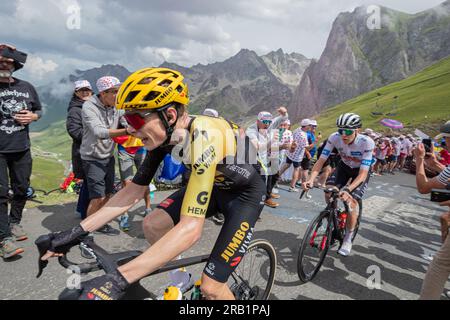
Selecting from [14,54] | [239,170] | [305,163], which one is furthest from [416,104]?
[14,54]

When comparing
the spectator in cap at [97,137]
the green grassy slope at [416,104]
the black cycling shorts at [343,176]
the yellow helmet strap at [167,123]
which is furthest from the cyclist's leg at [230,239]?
the green grassy slope at [416,104]

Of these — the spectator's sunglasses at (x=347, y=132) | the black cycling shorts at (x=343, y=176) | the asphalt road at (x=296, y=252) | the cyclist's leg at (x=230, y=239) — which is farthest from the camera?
the black cycling shorts at (x=343, y=176)

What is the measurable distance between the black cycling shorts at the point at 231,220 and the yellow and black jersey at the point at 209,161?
0.11 metres

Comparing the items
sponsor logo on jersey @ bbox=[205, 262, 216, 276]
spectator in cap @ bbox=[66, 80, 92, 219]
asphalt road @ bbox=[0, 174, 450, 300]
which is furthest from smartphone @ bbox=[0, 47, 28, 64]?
sponsor logo on jersey @ bbox=[205, 262, 216, 276]

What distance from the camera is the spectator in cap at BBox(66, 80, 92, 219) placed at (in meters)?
5.39

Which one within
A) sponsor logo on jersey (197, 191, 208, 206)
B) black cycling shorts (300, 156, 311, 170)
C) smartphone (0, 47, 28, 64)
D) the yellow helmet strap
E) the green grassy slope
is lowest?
black cycling shorts (300, 156, 311, 170)

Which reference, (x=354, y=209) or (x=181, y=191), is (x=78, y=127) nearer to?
(x=181, y=191)

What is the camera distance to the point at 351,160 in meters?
5.47

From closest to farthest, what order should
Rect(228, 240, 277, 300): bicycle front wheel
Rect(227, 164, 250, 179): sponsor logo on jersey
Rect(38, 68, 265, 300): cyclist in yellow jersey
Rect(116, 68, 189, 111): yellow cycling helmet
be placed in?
Rect(38, 68, 265, 300): cyclist in yellow jersey → Rect(116, 68, 189, 111): yellow cycling helmet → Rect(227, 164, 250, 179): sponsor logo on jersey → Rect(228, 240, 277, 300): bicycle front wheel

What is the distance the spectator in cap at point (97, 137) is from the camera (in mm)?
4734

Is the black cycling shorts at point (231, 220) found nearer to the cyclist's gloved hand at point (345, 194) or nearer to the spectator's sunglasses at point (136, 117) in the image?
the spectator's sunglasses at point (136, 117)

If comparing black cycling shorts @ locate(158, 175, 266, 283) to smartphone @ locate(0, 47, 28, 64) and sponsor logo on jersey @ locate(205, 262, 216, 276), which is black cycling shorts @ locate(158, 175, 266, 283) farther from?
smartphone @ locate(0, 47, 28, 64)

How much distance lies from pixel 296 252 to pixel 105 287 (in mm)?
4196

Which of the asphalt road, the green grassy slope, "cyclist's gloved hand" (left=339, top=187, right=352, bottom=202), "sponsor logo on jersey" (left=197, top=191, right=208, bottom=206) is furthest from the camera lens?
the green grassy slope
